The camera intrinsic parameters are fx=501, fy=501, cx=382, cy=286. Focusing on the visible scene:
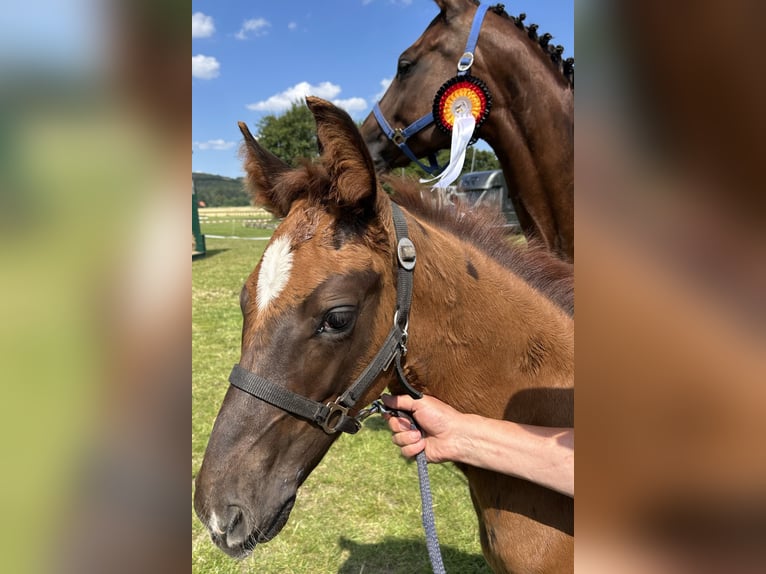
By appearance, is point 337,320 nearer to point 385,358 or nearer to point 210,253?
point 385,358

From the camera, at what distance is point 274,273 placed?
1.49 meters

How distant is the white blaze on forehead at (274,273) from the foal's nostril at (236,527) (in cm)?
59

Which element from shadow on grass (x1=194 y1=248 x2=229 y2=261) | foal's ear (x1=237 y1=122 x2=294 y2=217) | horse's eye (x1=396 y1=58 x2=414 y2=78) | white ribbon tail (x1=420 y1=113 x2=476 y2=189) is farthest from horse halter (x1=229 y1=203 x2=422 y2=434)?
shadow on grass (x1=194 y1=248 x2=229 y2=261)

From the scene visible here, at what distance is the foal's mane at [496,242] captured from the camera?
76.1 inches

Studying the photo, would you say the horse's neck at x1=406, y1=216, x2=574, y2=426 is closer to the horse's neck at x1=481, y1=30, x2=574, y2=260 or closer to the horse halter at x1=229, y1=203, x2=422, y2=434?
the horse halter at x1=229, y1=203, x2=422, y2=434

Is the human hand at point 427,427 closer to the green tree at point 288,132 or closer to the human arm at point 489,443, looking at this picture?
the human arm at point 489,443

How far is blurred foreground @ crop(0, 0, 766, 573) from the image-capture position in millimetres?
443

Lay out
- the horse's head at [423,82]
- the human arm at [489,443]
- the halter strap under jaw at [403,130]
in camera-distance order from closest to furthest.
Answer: the human arm at [489,443] → the horse's head at [423,82] → the halter strap under jaw at [403,130]

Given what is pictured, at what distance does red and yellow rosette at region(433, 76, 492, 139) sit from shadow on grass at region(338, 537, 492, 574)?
9.85ft
